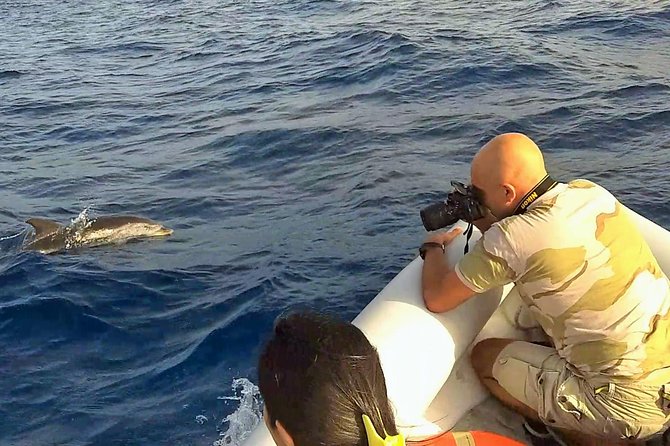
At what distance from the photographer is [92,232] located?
29.8 ft

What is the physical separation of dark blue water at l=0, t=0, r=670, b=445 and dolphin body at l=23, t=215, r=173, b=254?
132 mm

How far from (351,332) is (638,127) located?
882 cm

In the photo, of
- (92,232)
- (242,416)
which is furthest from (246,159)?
(242,416)

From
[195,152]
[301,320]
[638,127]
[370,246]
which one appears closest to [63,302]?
[370,246]

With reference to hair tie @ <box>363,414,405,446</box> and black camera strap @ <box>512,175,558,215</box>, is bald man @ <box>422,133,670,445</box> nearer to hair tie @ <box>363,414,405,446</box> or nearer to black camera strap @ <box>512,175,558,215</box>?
black camera strap @ <box>512,175,558,215</box>

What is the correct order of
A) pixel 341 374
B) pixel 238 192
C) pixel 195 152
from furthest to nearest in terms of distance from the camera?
pixel 195 152 < pixel 238 192 < pixel 341 374

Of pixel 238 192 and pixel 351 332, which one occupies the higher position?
pixel 351 332

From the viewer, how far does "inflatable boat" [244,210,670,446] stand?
13.0 feet

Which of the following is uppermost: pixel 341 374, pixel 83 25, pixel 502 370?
pixel 341 374

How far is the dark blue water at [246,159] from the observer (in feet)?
21.2

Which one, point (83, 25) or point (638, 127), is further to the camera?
point (83, 25)

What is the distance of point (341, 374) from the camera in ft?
7.09

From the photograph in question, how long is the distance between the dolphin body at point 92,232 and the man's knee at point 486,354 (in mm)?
5283

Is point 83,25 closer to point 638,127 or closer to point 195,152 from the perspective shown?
point 195,152
